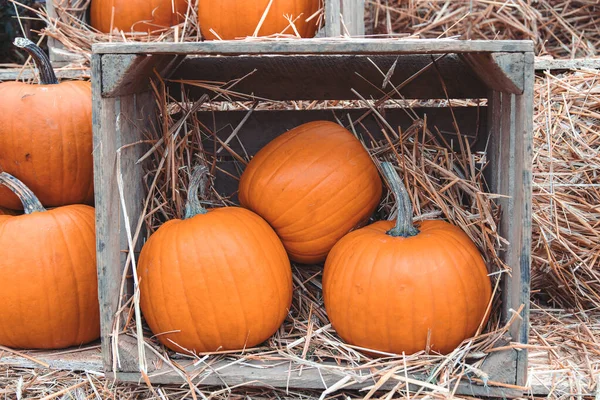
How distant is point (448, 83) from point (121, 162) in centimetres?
97

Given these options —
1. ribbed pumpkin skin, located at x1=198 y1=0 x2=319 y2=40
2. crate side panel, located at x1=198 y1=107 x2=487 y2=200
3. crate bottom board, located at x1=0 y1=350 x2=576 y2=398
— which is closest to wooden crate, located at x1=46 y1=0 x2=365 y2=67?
ribbed pumpkin skin, located at x1=198 y1=0 x2=319 y2=40

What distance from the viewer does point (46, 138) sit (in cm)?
177

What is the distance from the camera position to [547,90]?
2.21 m

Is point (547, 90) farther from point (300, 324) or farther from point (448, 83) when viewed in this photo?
point (300, 324)

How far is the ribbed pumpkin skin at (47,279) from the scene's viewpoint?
5.49 ft

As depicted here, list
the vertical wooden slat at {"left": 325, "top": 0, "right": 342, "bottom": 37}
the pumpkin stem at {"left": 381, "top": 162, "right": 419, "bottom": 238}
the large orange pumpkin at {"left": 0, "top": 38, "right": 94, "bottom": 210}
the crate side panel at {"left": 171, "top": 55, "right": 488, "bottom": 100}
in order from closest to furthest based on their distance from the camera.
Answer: the pumpkin stem at {"left": 381, "top": 162, "right": 419, "bottom": 238}
the large orange pumpkin at {"left": 0, "top": 38, "right": 94, "bottom": 210}
the crate side panel at {"left": 171, "top": 55, "right": 488, "bottom": 100}
the vertical wooden slat at {"left": 325, "top": 0, "right": 342, "bottom": 37}

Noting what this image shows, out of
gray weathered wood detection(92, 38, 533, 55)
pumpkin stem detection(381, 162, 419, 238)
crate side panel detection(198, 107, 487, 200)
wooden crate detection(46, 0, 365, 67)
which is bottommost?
pumpkin stem detection(381, 162, 419, 238)

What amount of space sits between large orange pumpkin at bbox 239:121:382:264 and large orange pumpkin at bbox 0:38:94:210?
47cm

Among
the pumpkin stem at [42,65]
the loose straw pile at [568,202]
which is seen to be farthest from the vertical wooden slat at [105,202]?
the loose straw pile at [568,202]

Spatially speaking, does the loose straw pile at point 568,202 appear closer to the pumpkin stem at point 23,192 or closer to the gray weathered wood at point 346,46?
the gray weathered wood at point 346,46

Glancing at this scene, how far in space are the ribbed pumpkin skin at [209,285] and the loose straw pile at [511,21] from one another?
1.83m

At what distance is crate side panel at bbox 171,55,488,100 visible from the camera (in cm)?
190

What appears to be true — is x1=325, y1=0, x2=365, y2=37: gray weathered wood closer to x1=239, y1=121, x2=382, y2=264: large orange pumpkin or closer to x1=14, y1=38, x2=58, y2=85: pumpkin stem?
x1=239, y1=121, x2=382, y2=264: large orange pumpkin

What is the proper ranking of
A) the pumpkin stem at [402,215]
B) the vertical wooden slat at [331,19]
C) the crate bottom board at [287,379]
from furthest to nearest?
the vertical wooden slat at [331,19] < the pumpkin stem at [402,215] < the crate bottom board at [287,379]
